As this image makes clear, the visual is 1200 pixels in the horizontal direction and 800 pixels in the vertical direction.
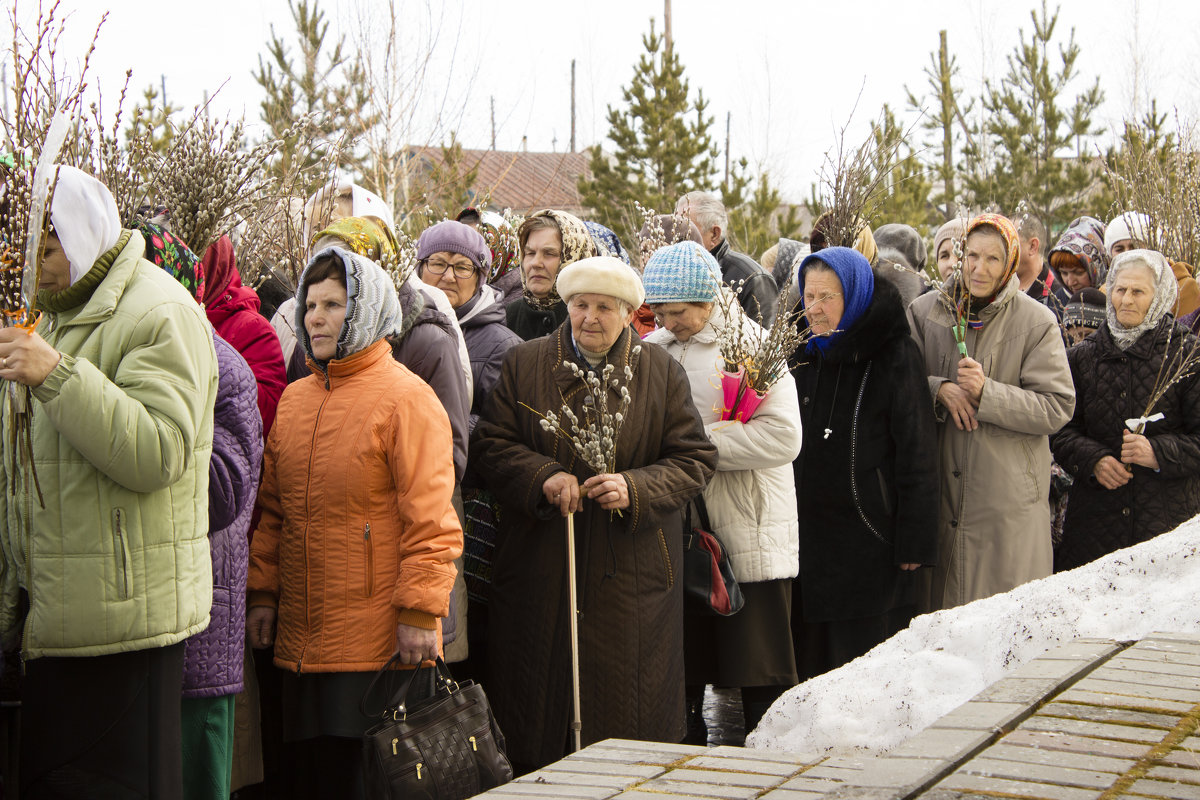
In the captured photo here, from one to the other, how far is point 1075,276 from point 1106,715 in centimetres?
A: 563

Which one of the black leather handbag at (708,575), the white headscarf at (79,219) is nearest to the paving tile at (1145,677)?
the black leather handbag at (708,575)

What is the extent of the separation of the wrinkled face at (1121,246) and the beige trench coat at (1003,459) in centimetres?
263

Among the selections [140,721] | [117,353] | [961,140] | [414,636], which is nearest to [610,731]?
[414,636]

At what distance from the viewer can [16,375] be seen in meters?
2.70

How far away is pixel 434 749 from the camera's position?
3303 millimetres

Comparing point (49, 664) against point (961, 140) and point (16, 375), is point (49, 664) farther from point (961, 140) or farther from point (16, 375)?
point (961, 140)

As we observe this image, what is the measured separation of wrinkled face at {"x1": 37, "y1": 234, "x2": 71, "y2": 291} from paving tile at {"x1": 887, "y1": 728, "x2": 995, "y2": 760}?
7.11ft

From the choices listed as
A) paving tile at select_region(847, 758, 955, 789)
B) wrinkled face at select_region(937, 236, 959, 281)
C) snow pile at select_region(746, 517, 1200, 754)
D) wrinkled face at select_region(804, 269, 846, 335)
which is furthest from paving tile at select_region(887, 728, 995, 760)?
wrinkled face at select_region(937, 236, 959, 281)

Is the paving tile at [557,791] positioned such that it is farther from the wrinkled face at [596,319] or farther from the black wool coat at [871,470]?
the black wool coat at [871,470]

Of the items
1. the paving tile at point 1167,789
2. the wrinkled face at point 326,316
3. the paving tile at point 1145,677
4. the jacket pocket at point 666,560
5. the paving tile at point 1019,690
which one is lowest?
the paving tile at point 1167,789

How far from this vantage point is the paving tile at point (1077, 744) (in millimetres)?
2240

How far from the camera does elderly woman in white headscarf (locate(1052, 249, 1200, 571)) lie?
17.6ft

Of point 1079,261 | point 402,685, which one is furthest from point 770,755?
point 1079,261

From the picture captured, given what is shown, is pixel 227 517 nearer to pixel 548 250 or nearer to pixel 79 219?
pixel 79 219
